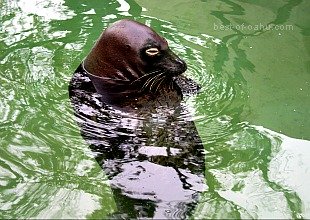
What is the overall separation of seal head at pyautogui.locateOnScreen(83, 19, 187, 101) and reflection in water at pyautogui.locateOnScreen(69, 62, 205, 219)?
5.4 inches

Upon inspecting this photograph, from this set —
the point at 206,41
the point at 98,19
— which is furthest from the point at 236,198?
the point at 98,19

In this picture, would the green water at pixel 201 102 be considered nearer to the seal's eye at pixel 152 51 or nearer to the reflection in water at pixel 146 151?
the reflection in water at pixel 146 151

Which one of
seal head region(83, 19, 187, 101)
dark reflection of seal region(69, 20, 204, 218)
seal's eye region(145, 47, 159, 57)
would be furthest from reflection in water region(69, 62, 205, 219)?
seal's eye region(145, 47, 159, 57)

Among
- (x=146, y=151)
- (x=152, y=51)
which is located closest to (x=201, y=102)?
(x=152, y=51)

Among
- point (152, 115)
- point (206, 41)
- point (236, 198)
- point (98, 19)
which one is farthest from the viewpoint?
point (98, 19)

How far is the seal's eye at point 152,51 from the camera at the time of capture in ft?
14.4

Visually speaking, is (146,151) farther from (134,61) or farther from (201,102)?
(201,102)

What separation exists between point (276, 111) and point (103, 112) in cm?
143

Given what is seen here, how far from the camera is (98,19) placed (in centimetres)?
634

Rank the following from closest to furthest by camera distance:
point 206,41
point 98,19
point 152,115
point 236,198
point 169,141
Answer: point 236,198 < point 169,141 < point 152,115 < point 206,41 < point 98,19

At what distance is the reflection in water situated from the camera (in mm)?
3482

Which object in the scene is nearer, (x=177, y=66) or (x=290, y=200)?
(x=290, y=200)

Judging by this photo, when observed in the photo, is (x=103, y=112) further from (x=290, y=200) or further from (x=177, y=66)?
(x=290, y=200)

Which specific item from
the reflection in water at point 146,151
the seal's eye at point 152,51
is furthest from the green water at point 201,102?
the seal's eye at point 152,51
